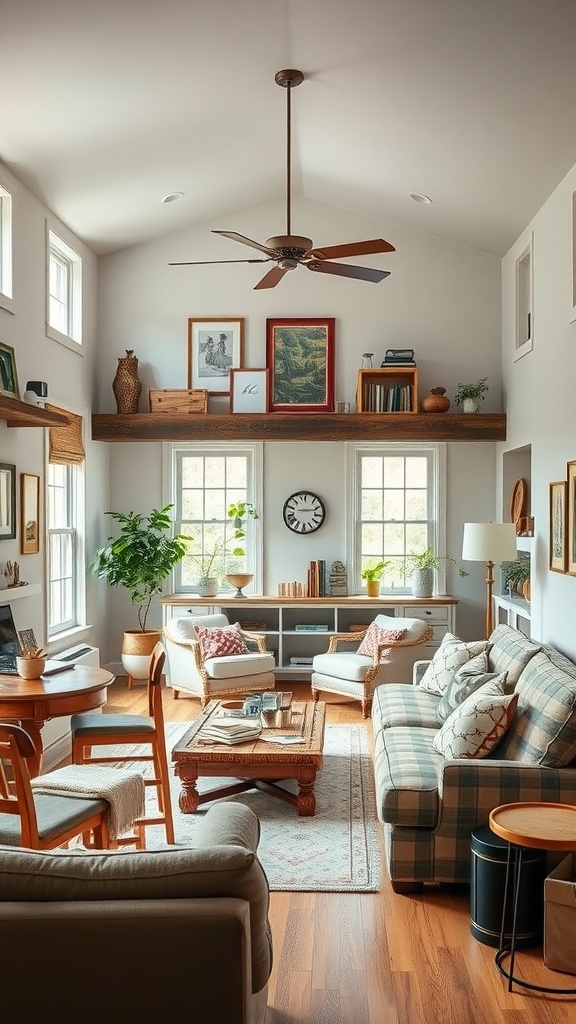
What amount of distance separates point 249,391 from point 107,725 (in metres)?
4.59

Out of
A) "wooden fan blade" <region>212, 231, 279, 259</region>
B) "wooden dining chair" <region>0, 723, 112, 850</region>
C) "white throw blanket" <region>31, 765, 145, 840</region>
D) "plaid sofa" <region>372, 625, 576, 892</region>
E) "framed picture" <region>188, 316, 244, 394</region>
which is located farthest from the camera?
"framed picture" <region>188, 316, 244, 394</region>

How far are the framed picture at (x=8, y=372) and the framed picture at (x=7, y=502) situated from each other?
0.49m

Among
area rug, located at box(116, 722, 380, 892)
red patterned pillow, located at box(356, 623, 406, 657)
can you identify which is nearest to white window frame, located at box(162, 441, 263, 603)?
red patterned pillow, located at box(356, 623, 406, 657)

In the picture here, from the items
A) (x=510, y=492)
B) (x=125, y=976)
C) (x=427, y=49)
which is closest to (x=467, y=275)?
(x=510, y=492)

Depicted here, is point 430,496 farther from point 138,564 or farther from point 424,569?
point 138,564

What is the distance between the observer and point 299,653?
8.64 m

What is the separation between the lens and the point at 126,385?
8.27m

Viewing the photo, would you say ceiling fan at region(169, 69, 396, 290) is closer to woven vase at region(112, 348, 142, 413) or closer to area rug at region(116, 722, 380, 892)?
area rug at region(116, 722, 380, 892)

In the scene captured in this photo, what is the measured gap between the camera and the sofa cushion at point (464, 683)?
4.84m

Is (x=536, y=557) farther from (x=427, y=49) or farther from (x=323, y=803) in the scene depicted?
(x=427, y=49)

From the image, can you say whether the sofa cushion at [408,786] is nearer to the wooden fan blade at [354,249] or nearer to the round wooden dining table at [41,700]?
the round wooden dining table at [41,700]

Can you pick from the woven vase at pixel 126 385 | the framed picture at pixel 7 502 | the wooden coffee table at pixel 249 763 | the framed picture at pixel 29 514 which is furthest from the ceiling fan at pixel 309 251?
the woven vase at pixel 126 385

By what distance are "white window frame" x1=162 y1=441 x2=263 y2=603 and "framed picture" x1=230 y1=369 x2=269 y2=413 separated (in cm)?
40

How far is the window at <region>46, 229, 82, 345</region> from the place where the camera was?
289 inches
